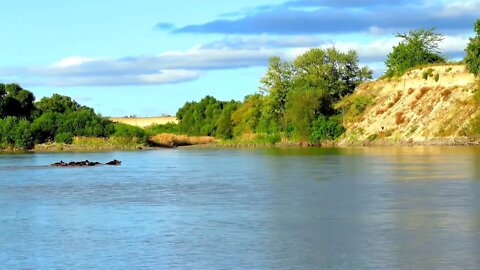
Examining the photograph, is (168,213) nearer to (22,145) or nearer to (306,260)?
(306,260)

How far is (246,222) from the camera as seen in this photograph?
25.9 metres

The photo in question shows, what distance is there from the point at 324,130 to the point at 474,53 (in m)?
23.1

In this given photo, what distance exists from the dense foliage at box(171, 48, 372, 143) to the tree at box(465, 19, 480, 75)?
20331mm

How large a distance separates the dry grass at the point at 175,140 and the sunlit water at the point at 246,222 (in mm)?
66786

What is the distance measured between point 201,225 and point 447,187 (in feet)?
47.2

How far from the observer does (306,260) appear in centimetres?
1938

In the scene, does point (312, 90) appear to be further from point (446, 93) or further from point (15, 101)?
point (15, 101)

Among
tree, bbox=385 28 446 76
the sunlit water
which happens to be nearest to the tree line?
Result: tree, bbox=385 28 446 76

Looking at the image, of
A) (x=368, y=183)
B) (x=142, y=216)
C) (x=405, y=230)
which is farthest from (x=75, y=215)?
(x=368, y=183)

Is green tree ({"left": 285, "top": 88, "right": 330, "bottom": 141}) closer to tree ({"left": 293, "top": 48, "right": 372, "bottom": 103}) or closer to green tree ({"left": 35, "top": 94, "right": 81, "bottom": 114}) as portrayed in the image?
tree ({"left": 293, "top": 48, "right": 372, "bottom": 103})

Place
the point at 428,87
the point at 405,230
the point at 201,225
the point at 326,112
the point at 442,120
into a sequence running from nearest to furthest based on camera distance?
the point at 405,230
the point at 201,225
the point at 442,120
the point at 428,87
the point at 326,112

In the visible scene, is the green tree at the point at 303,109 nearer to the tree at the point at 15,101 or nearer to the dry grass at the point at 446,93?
the dry grass at the point at 446,93

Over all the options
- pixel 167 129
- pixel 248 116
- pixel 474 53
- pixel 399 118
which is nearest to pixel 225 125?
pixel 248 116

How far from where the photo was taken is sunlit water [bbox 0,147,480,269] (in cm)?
1970
